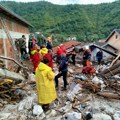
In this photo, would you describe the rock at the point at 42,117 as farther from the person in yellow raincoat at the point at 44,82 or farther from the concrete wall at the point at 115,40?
the concrete wall at the point at 115,40

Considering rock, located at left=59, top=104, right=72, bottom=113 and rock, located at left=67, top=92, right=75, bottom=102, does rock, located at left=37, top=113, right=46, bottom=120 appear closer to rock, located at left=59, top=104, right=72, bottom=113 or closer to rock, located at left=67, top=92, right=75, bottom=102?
rock, located at left=59, top=104, right=72, bottom=113

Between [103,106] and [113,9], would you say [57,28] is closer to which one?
[113,9]

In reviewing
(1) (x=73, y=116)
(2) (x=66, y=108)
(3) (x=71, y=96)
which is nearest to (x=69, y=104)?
(2) (x=66, y=108)

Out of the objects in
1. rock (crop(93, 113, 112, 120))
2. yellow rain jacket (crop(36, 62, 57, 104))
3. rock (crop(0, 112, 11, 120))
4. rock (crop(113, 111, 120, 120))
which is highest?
yellow rain jacket (crop(36, 62, 57, 104))

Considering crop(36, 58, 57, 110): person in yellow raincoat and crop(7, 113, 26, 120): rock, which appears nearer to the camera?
crop(7, 113, 26, 120): rock

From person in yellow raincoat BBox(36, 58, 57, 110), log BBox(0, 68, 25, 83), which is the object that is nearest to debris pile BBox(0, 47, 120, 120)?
log BBox(0, 68, 25, 83)

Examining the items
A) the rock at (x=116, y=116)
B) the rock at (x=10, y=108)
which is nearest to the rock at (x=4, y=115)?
the rock at (x=10, y=108)

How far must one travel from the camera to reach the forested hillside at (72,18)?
77375 mm

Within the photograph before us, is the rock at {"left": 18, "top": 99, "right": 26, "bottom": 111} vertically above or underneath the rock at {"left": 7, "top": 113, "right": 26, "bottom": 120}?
above

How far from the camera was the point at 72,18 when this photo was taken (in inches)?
3378

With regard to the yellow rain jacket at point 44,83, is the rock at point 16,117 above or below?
below

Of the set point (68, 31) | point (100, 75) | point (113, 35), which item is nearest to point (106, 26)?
point (68, 31)

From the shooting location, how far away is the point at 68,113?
25.8 ft

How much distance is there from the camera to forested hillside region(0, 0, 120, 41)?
3046 inches
